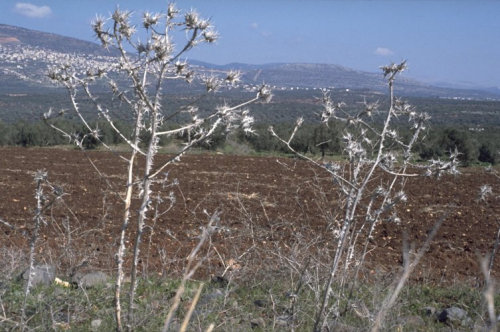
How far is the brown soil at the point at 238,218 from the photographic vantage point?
5273mm

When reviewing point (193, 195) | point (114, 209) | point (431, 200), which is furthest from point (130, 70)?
point (431, 200)

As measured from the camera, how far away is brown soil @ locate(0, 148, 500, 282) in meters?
5.27

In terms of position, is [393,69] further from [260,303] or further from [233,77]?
[260,303]

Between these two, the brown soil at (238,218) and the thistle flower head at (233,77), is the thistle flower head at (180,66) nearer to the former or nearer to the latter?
the thistle flower head at (233,77)

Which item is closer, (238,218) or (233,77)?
(233,77)

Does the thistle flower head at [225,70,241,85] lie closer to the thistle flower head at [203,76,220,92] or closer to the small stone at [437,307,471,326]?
the thistle flower head at [203,76,220,92]

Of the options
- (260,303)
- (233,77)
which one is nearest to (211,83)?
(233,77)

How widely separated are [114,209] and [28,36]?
92.4 m

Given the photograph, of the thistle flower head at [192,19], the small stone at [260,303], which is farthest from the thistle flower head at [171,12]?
the small stone at [260,303]

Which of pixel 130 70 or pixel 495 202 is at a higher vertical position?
pixel 130 70

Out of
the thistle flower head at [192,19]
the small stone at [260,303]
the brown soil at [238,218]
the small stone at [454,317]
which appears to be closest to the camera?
the thistle flower head at [192,19]

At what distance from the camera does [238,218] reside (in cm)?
995

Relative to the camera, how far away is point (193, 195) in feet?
47.0

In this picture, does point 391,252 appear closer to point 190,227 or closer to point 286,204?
point 190,227
